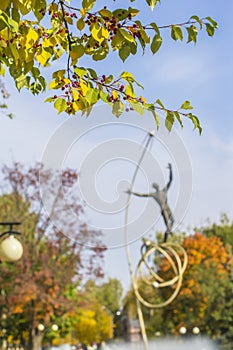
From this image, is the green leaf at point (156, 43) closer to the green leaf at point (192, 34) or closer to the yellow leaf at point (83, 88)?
the green leaf at point (192, 34)

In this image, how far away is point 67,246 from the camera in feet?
56.6

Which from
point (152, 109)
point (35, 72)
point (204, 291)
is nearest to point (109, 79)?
point (152, 109)

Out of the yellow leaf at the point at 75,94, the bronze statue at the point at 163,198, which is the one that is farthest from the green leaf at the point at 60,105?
the bronze statue at the point at 163,198

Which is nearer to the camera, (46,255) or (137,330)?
(46,255)

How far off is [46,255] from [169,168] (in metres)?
5.65

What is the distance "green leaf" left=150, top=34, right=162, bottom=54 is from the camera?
8.41 feet

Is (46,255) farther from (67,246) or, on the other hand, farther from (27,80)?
(27,80)

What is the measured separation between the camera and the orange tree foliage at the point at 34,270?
16266 mm

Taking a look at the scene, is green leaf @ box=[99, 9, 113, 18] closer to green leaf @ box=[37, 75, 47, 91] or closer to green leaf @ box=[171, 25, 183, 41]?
green leaf @ box=[171, 25, 183, 41]

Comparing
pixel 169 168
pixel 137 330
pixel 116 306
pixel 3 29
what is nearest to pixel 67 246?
pixel 169 168

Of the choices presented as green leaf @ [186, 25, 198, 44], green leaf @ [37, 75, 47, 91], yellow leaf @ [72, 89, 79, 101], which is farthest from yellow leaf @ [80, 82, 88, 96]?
green leaf @ [186, 25, 198, 44]

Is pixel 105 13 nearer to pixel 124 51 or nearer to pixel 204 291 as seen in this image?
pixel 124 51

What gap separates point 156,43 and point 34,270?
1477 cm

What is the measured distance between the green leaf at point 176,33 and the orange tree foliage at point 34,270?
1336cm
